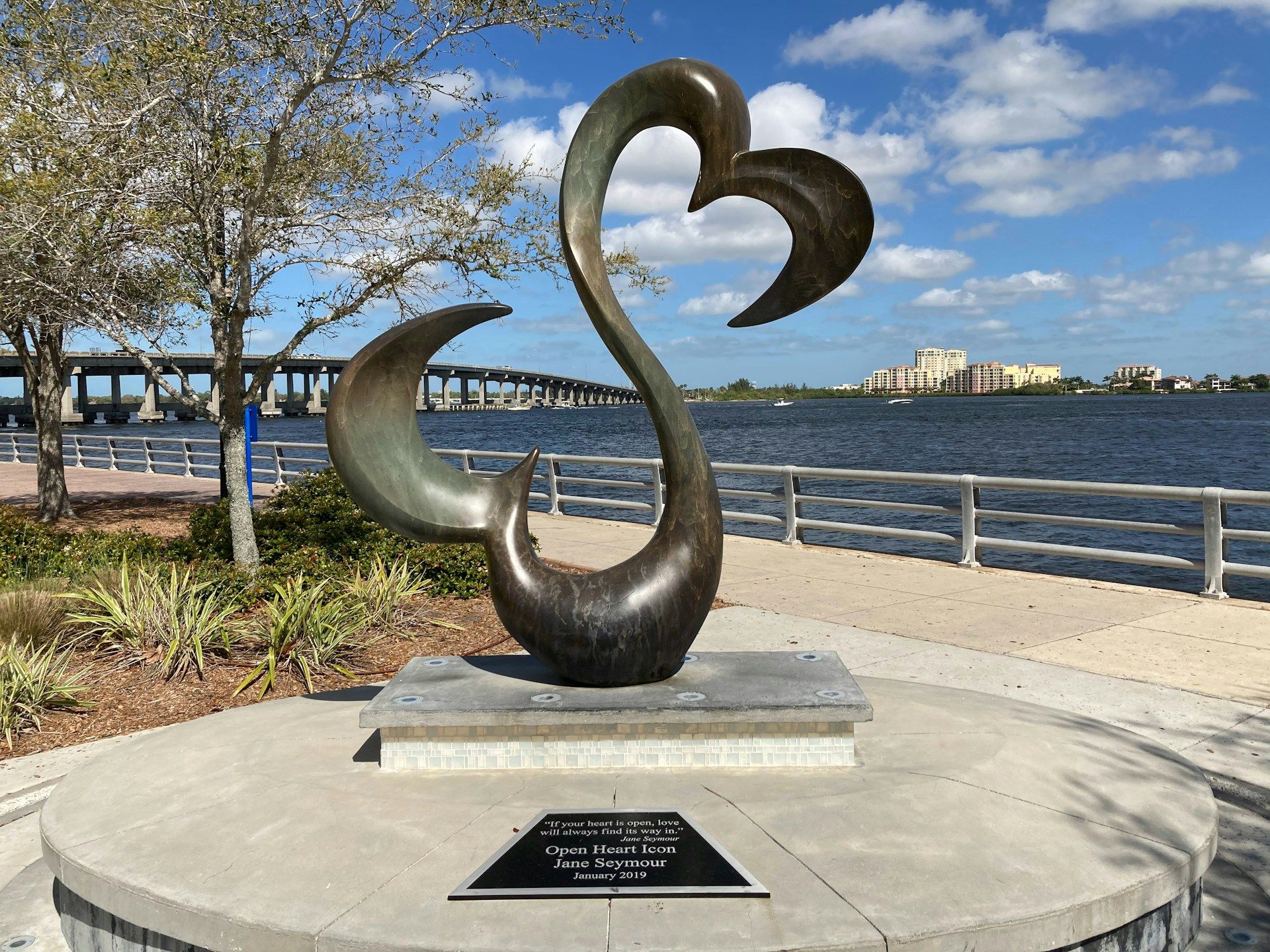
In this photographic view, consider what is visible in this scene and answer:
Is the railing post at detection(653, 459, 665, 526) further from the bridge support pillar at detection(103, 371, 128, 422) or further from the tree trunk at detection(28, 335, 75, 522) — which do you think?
the bridge support pillar at detection(103, 371, 128, 422)

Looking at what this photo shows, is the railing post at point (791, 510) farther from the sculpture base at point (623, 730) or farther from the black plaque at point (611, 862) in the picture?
the black plaque at point (611, 862)

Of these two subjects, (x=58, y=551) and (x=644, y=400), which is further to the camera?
(x=58, y=551)

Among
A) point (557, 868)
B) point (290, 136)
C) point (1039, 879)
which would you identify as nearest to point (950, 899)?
point (1039, 879)

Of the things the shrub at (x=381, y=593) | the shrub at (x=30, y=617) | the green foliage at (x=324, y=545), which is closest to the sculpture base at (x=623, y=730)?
the shrub at (x=381, y=593)

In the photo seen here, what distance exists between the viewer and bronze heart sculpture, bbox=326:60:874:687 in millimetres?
4754

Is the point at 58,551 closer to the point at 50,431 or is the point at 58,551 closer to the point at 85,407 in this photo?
the point at 50,431

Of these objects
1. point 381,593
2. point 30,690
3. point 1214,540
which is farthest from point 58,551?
point 1214,540

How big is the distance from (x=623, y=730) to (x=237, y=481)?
23.2 feet

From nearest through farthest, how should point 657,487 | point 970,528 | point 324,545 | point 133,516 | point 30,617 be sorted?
point 30,617 < point 324,545 < point 970,528 < point 657,487 < point 133,516

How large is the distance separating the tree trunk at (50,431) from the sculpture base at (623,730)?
42.3 ft

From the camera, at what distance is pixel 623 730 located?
4.43 metres

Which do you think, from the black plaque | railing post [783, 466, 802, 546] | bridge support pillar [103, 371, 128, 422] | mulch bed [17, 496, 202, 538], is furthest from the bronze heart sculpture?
bridge support pillar [103, 371, 128, 422]

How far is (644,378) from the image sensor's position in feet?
16.2

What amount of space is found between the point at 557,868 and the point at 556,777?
0.91 metres
